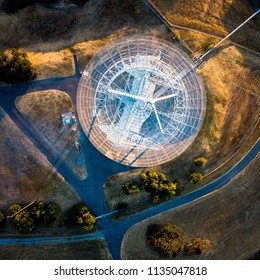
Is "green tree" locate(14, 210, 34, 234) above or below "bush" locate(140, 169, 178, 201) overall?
below

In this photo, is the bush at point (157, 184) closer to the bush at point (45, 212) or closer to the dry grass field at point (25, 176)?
the dry grass field at point (25, 176)

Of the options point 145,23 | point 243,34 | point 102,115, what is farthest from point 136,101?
point 243,34

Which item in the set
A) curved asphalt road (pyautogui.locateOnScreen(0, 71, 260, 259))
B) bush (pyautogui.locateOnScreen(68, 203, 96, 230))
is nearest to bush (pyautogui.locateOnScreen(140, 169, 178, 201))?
curved asphalt road (pyautogui.locateOnScreen(0, 71, 260, 259))

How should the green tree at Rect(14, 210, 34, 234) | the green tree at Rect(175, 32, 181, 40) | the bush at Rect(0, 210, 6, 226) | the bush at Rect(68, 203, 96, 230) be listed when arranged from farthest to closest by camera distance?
the green tree at Rect(175, 32, 181, 40), the bush at Rect(0, 210, 6, 226), the bush at Rect(68, 203, 96, 230), the green tree at Rect(14, 210, 34, 234)

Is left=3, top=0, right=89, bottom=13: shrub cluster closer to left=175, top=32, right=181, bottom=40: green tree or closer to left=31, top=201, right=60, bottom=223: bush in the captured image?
left=175, top=32, right=181, bottom=40: green tree

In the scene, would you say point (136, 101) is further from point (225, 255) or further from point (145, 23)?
point (225, 255)

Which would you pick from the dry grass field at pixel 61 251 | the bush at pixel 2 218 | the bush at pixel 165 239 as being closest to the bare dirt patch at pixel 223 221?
the bush at pixel 165 239

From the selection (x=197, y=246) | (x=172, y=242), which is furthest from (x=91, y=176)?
(x=197, y=246)

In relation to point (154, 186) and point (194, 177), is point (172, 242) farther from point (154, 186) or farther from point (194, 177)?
point (194, 177)
